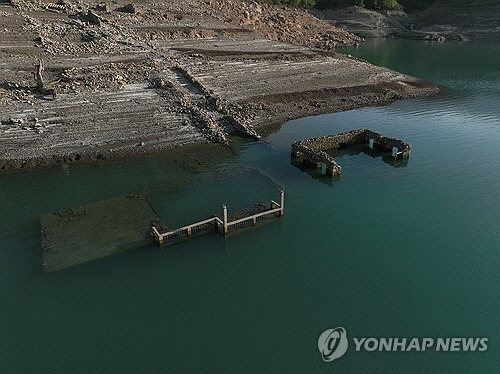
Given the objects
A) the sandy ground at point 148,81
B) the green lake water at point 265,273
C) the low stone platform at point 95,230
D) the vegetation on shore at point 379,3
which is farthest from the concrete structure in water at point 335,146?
the vegetation on shore at point 379,3

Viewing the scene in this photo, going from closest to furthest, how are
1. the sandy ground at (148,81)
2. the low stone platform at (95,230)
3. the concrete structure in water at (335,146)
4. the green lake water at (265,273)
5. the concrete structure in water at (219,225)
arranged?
the green lake water at (265,273) < the low stone platform at (95,230) < the concrete structure in water at (219,225) < the concrete structure in water at (335,146) < the sandy ground at (148,81)

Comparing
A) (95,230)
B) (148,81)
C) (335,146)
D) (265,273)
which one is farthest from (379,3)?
(95,230)

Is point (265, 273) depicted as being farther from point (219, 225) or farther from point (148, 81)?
point (148, 81)

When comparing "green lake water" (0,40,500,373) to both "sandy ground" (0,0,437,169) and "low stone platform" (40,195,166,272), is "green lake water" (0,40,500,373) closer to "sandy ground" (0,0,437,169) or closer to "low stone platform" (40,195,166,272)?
"low stone platform" (40,195,166,272)

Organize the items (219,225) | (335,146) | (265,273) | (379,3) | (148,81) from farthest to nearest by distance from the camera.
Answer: (379,3), (148,81), (335,146), (219,225), (265,273)

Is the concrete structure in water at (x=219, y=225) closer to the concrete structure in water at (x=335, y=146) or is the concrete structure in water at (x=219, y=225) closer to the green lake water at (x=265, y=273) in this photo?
the green lake water at (x=265, y=273)

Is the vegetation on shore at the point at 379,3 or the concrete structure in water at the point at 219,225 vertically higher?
the vegetation on shore at the point at 379,3
